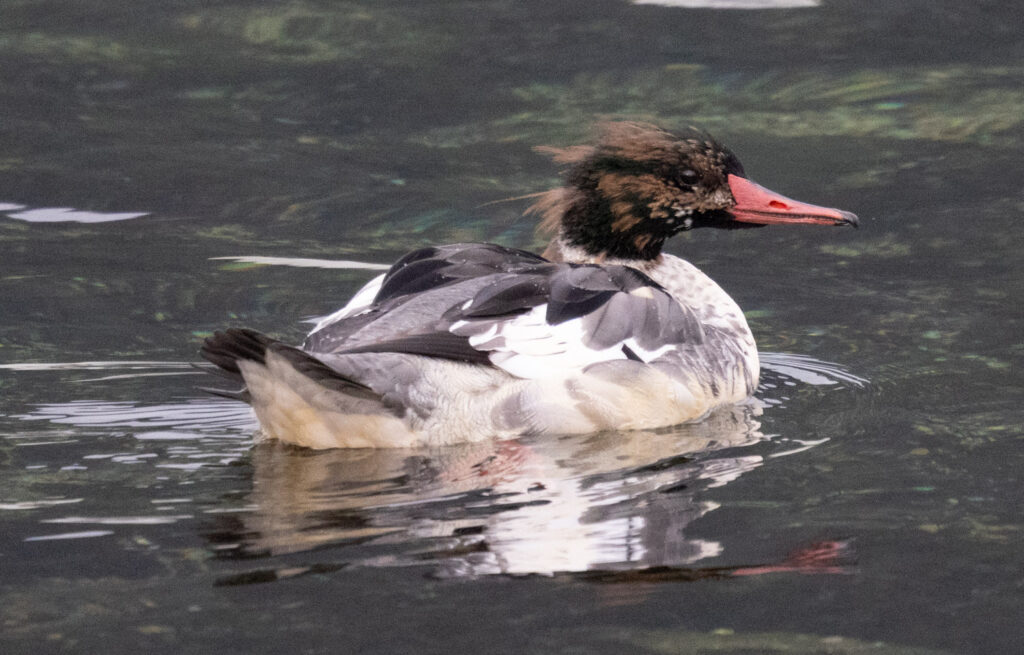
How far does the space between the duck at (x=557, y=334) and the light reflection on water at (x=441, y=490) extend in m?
0.11

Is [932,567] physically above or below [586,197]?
below

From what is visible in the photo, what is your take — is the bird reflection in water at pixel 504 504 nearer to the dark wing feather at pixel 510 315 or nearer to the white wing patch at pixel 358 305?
the dark wing feather at pixel 510 315

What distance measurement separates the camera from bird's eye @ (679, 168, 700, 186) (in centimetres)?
691

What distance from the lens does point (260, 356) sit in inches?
210

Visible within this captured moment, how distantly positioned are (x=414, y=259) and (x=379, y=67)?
5.20 meters

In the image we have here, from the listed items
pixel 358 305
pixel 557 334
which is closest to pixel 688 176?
pixel 557 334

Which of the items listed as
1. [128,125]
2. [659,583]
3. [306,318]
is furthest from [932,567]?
[128,125]

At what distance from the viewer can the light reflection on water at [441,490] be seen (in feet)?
15.4

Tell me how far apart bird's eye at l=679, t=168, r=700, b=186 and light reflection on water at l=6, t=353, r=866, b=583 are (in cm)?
106

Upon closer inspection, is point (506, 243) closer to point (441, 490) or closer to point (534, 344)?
point (534, 344)

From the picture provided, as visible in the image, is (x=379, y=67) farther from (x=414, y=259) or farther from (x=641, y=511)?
(x=641, y=511)

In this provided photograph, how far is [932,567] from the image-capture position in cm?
465

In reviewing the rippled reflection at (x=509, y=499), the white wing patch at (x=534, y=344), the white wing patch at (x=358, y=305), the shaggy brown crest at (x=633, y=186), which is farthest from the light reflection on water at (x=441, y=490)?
the shaggy brown crest at (x=633, y=186)

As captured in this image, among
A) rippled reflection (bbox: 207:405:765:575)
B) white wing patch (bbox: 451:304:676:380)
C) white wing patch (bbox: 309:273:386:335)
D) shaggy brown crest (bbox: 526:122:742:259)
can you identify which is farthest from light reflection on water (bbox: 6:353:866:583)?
shaggy brown crest (bbox: 526:122:742:259)
